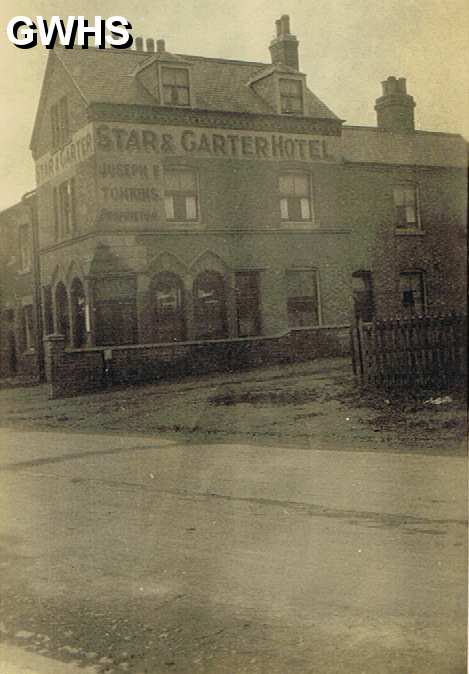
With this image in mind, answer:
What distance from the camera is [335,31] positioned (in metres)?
2.53

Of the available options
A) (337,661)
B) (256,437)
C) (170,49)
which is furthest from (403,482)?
(170,49)

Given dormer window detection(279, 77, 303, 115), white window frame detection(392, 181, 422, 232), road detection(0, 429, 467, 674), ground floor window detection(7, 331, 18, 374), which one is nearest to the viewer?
road detection(0, 429, 467, 674)

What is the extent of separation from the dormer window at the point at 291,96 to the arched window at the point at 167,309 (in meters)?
0.68

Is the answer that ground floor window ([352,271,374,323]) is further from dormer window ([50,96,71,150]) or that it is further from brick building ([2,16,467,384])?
dormer window ([50,96,71,150])

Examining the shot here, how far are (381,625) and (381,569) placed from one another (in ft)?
0.89

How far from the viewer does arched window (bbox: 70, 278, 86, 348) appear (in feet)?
8.43

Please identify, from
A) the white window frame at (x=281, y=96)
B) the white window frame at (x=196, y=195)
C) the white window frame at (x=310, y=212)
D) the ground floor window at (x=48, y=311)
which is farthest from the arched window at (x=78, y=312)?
the white window frame at (x=281, y=96)

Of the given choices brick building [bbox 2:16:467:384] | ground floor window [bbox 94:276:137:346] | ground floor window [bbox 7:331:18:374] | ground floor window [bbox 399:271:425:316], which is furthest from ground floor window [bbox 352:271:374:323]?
ground floor window [bbox 7:331:18:374]

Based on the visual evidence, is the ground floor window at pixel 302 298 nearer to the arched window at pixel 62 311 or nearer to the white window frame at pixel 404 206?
the white window frame at pixel 404 206

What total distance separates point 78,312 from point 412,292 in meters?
1.16

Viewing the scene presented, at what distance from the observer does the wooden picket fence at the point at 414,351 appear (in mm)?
2229

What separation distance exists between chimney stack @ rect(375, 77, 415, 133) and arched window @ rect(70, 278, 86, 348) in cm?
117

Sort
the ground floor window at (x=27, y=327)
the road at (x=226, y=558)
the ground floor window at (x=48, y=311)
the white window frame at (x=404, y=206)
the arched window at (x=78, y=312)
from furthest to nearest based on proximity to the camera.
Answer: the ground floor window at (x=27, y=327)
the ground floor window at (x=48, y=311)
the arched window at (x=78, y=312)
the white window frame at (x=404, y=206)
the road at (x=226, y=558)

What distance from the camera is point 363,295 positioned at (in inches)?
94.6
